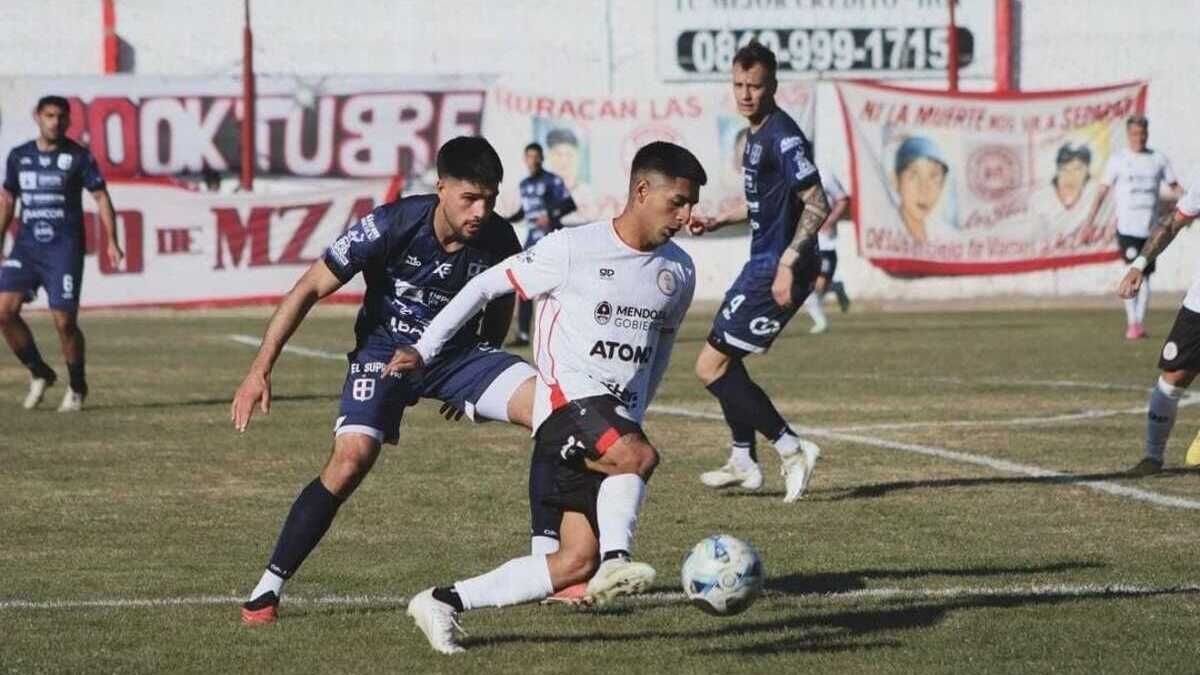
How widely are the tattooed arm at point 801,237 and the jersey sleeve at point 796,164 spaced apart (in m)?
0.03

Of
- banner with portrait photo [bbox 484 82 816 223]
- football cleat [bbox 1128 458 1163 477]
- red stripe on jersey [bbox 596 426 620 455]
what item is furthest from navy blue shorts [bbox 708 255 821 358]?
banner with portrait photo [bbox 484 82 816 223]

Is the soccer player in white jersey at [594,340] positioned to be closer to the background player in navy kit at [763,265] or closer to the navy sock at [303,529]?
the navy sock at [303,529]

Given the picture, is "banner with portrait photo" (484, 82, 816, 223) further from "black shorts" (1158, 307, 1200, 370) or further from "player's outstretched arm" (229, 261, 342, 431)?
"player's outstretched arm" (229, 261, 342, 431)

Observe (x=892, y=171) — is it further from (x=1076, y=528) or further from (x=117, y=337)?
(x=1076, y=528)

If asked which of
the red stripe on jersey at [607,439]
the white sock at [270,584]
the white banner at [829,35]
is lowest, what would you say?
the white sock at [270,584]

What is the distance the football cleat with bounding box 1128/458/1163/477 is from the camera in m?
12.0

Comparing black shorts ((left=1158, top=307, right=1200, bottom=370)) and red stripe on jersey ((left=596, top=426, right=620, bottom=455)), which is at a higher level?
red stripe on jersey ((left=596, top=426, right=620, bottom=455))

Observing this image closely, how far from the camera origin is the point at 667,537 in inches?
390

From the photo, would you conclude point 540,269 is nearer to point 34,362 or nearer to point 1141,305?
point 34,362

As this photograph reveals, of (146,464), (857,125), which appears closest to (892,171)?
(857,125)

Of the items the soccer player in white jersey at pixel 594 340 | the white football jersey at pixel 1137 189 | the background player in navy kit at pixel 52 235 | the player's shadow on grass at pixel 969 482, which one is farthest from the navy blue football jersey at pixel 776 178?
the white football jersey at pixel 1137 189

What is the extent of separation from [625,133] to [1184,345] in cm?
2139

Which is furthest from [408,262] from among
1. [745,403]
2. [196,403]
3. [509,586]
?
[196,403]

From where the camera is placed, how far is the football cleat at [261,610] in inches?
307
